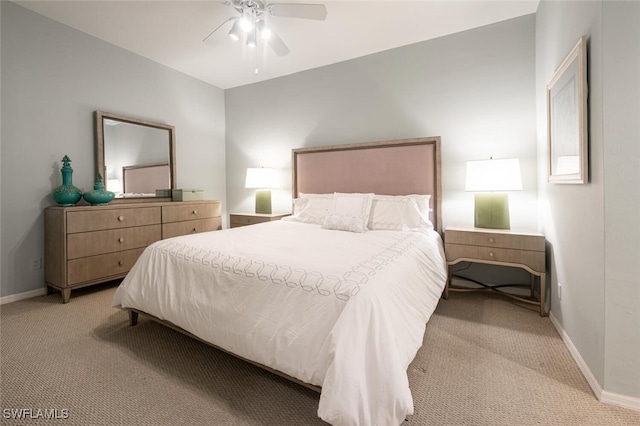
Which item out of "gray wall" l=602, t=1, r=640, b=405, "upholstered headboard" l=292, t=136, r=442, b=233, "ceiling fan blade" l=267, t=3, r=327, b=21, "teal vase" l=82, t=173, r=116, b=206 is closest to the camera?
"gray wall" l=602, t=1, r=640, b=405

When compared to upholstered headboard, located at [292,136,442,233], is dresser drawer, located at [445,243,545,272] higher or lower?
lower

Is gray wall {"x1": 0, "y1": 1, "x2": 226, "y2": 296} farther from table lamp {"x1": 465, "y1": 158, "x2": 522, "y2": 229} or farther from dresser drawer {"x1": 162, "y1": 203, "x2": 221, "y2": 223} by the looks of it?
table lamp {"x1": 465, "y1": 158, "x2": 522, "y2": 229}

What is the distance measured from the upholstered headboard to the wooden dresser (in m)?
1.80

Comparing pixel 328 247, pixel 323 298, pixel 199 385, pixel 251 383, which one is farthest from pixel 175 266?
pixel 323 298

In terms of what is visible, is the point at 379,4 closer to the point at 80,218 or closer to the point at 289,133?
the point at 289,133

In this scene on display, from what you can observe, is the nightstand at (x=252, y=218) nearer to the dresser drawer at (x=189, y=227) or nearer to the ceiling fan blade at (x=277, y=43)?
the dresser drawer at (x=189, y=227)

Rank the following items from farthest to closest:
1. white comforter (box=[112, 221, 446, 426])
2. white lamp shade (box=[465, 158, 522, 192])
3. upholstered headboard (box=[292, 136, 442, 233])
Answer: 1. upholstered headboard (box=[292, 136, 442, 233])
2. white lamp shade (box=[465, 158, 522, 192])
3. white comforter (box=[112, 221, 446, 426])

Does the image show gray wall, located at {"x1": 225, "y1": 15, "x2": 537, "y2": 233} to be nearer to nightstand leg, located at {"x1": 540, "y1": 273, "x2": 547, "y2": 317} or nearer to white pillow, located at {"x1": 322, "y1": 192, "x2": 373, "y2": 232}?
nightstand leg, located at {"x1": 540, "y1": 273, "x2": 547, "y2": 317}

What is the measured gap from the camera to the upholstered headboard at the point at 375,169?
3.13 metres

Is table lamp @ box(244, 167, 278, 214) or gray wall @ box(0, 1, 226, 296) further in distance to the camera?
table lamp @ box(244, 167, 278, 214)

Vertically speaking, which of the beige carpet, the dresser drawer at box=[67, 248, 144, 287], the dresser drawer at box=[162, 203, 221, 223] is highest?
the dresser drawer at box=[162, 203, 221, 223]

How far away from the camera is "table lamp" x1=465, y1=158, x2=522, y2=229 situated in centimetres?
255

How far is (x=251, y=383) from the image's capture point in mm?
1620

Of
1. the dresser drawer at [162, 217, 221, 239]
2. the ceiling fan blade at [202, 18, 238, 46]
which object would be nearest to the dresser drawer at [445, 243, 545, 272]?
the ceiling fan blade at [202, 18, 238, 46]
